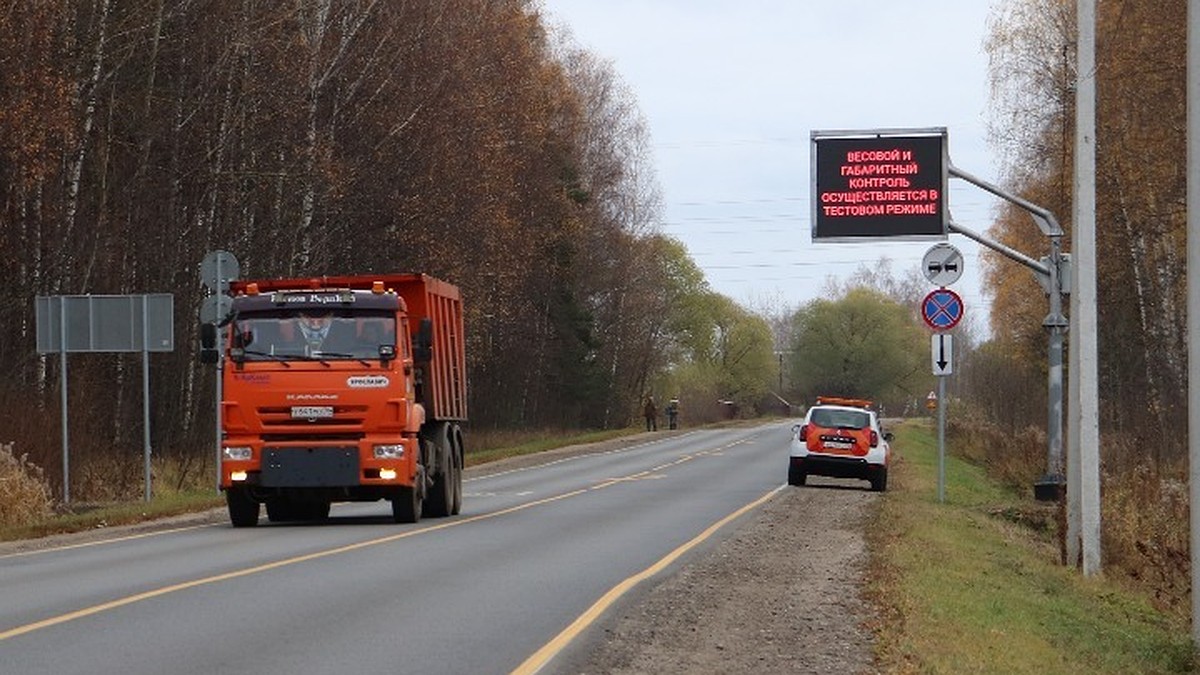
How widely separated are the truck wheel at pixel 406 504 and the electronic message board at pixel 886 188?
10870 millimetres

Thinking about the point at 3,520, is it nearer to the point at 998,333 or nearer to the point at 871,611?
the point at 871,611

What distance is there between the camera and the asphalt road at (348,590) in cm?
1243

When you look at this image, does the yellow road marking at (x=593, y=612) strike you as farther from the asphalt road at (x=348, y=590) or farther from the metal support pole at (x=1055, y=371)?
the metal support pole at (x=1055, y=371)

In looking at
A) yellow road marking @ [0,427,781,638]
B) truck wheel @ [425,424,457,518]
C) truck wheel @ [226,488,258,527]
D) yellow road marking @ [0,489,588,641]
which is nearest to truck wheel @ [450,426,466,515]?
truck wheel @ [425,424,457,518]

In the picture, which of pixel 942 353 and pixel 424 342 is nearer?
pixel 424 342

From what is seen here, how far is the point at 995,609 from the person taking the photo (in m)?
17.0

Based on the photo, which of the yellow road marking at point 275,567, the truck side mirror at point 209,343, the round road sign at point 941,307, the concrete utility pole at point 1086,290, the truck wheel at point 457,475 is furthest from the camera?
the round road sign at point 941,307

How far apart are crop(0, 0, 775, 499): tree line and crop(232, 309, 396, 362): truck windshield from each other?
263 inches

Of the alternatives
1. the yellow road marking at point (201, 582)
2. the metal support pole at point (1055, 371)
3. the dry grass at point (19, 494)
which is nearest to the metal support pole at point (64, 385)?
the dry grass at point (19, 494)

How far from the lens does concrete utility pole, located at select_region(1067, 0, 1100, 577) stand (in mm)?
23719

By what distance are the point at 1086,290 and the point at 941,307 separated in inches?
385

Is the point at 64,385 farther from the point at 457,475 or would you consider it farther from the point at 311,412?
the point at 457,475

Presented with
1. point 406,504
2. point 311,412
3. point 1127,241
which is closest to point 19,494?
point 311,412

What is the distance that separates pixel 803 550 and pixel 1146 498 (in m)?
9.72
